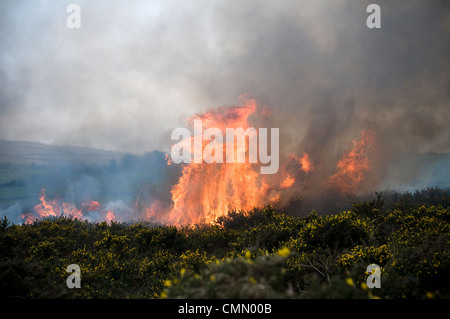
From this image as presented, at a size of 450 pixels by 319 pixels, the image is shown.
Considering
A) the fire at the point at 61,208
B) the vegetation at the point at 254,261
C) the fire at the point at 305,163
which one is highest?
the fire at the point at 305,163

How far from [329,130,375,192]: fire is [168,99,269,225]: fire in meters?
7.68

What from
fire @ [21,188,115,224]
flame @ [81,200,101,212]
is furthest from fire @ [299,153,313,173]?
flame @ [81,200,101,212]

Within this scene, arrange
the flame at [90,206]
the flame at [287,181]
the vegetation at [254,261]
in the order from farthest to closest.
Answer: the flame at [90,206] < the flame at [287,181] < the vegetation at [254,261]

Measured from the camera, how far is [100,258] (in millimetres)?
9289

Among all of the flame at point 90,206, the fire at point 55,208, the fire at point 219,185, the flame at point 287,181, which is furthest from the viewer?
the flame at point 90,206

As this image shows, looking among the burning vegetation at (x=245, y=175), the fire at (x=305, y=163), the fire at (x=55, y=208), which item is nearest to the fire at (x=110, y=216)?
the fire at (x=55, y=208)

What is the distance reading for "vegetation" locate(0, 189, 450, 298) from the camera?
11.7ft

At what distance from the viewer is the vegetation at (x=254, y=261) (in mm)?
3572

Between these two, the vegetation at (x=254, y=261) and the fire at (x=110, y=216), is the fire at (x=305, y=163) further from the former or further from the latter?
the fire at (x=110, y=216)

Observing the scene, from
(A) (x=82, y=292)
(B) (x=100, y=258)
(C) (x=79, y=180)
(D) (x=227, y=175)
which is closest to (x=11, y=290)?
(A) (x=82, y=292)

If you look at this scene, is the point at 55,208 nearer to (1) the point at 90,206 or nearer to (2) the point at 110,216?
(1) the point at 90,206

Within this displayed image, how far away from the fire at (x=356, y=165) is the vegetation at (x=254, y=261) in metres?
12.7
